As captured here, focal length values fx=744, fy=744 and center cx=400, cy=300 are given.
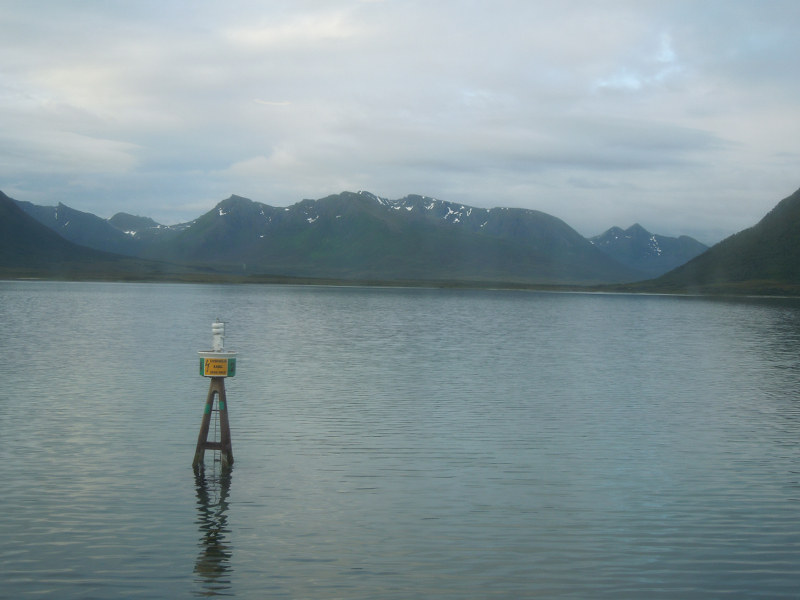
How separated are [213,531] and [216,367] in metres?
5.00

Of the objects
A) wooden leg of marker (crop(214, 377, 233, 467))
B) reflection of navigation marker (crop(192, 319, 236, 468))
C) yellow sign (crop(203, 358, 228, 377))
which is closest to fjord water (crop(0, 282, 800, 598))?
wooden leg of marker (crop(214, 377, 233, 467))

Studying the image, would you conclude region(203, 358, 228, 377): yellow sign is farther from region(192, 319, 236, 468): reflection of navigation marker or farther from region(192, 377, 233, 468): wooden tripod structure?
region(192, 377, 233, 468): wooden tripod structure

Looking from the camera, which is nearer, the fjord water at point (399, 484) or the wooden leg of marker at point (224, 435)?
the fjord water at point (399, 484)

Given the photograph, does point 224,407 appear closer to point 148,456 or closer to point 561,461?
point 148,456

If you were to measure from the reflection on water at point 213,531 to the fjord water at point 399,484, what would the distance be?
0.20 ft

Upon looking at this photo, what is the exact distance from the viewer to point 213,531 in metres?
14.1

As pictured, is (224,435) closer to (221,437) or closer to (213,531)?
(221,437)

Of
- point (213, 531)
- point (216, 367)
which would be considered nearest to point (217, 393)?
point (216, 367)

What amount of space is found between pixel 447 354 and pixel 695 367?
49.0ft

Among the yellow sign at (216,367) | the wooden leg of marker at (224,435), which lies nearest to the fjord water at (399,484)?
the wooden leg of marker at (224,435)

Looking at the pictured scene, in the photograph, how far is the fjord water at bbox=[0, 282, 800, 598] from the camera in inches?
481

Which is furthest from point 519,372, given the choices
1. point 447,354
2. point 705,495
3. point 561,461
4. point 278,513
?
point 278,513

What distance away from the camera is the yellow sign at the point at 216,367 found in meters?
18.1

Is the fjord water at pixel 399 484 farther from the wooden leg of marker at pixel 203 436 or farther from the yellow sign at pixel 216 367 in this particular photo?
the yellow sign at pixel 216 367
